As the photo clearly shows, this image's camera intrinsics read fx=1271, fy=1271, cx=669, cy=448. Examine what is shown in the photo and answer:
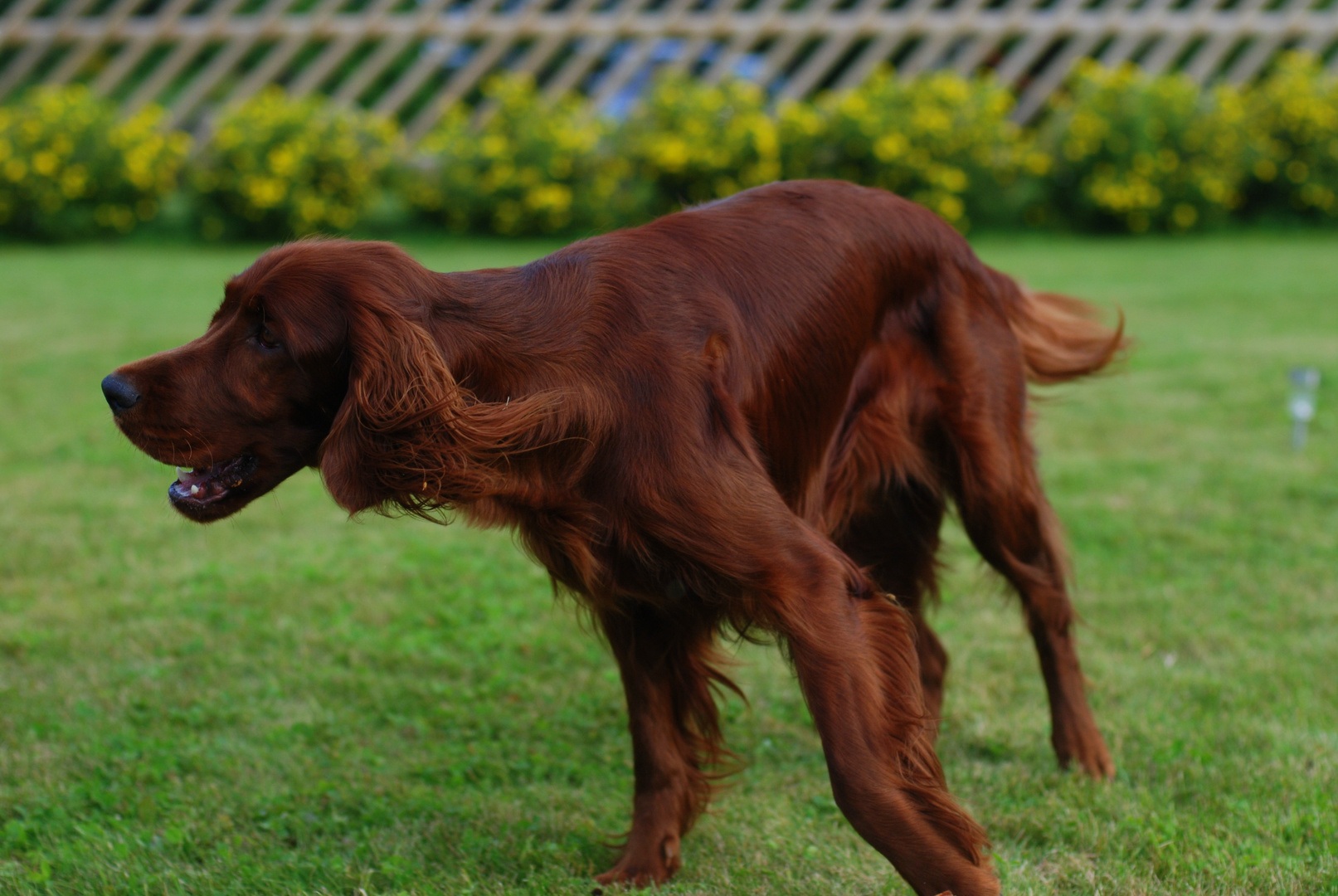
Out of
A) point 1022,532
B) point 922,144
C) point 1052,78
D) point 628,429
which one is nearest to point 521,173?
point 922,144

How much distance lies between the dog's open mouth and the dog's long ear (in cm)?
17

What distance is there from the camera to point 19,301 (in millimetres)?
9773

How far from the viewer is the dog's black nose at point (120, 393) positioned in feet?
7.47

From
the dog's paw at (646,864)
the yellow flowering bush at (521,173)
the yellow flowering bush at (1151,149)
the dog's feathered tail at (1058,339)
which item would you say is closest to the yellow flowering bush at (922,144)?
the yellow flowering bush at (1151,149)

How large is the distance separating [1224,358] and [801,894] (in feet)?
19.6

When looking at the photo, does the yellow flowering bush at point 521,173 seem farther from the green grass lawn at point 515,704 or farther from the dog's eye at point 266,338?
the dog's eye at point 266,338

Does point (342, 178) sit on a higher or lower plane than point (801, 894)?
lower

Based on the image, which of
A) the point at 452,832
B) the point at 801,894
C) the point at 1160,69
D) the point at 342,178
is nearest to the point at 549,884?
the point at 452,832

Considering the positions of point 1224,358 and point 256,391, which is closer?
point 256,391

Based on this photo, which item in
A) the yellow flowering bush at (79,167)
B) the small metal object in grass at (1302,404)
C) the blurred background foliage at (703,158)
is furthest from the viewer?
the yellow flowering bush at (79,167)

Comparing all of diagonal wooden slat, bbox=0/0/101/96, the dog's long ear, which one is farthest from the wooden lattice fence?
the dog's long ear

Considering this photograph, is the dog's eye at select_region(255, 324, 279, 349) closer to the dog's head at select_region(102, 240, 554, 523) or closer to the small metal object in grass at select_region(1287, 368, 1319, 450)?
the dog's head at select_region(102, 240, 554, 523)

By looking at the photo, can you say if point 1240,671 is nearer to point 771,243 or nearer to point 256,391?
point 771,243

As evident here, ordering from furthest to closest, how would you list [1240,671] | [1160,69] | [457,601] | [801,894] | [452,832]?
[1160,69] < [457,601] < [1240,671] < [452,832] < [801,894]
